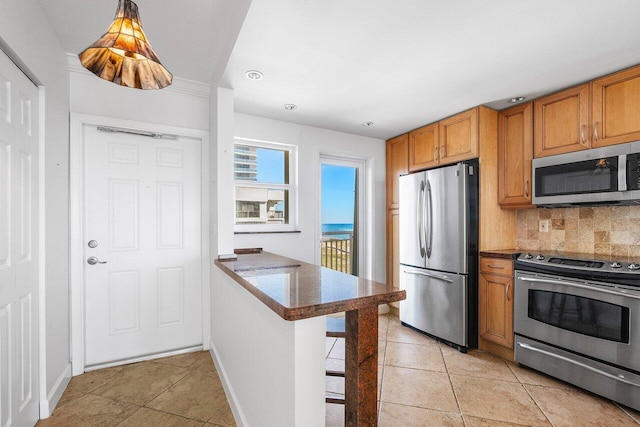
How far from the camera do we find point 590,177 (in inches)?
90.4

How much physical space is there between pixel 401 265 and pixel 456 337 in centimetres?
94

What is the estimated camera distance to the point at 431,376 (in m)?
2.36

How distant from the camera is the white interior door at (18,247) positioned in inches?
55.3

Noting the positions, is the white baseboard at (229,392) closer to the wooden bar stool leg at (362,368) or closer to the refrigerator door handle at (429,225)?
the wooden bar stool leg at (362,368)

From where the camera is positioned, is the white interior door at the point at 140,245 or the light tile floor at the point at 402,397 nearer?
the light tile floor at the point at 402,397

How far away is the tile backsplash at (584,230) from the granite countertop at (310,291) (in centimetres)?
240

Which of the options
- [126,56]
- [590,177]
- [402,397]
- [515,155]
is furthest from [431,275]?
[126,56]

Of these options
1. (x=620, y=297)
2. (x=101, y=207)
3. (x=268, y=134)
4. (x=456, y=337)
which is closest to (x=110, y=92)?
(x=101, y=207)

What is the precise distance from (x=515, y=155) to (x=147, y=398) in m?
3.68

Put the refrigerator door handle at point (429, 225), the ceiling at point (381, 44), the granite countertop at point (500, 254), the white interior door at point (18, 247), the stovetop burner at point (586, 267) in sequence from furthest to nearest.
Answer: the refrigerator door handle at point (429, 225), the granite countertop at point (500, 254), the stovetop burner at point (586, 267), the ceiling at point (381, 44), the white interior door at point (18, 247)

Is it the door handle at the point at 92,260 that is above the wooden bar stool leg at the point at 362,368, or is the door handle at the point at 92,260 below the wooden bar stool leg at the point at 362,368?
above

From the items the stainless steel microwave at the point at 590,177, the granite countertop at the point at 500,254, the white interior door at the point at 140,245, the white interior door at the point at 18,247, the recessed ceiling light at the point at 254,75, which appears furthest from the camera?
the granite countertop at the point at 500,254

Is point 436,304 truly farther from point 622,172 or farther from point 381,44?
point 381,44

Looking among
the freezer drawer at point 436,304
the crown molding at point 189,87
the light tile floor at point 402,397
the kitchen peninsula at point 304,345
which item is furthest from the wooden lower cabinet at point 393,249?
the crown molding at point 189,87
